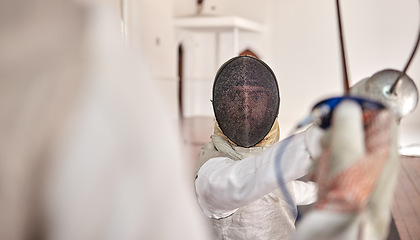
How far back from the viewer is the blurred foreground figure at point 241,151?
1106mm

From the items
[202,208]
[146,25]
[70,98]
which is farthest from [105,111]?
[146,25]

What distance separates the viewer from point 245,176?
3.09 feet

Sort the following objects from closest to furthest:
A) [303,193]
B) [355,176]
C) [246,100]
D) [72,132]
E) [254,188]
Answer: [72,132], [355,176], [254,188], [246,100], [303,193]

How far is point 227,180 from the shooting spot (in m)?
1.00

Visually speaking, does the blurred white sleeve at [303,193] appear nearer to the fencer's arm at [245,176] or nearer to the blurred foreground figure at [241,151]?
the blurred foreground figure at [241,151]

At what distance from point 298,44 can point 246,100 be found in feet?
36.0

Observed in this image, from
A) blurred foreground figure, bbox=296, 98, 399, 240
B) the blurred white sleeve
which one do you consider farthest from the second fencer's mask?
blurred foreground figure, bbox=296, 98, 399, 240

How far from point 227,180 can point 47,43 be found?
66cm

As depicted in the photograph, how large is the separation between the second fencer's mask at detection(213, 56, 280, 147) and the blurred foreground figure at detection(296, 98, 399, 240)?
63 cm

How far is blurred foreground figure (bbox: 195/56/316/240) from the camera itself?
1.11 m

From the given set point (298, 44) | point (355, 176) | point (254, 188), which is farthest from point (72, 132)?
point (298, 44)

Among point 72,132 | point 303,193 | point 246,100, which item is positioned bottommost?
point 303,193

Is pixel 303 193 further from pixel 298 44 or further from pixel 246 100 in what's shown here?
pixel 298 44

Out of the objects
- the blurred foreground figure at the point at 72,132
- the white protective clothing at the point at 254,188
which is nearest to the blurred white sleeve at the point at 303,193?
the white protective clothing at the point at 254,188
